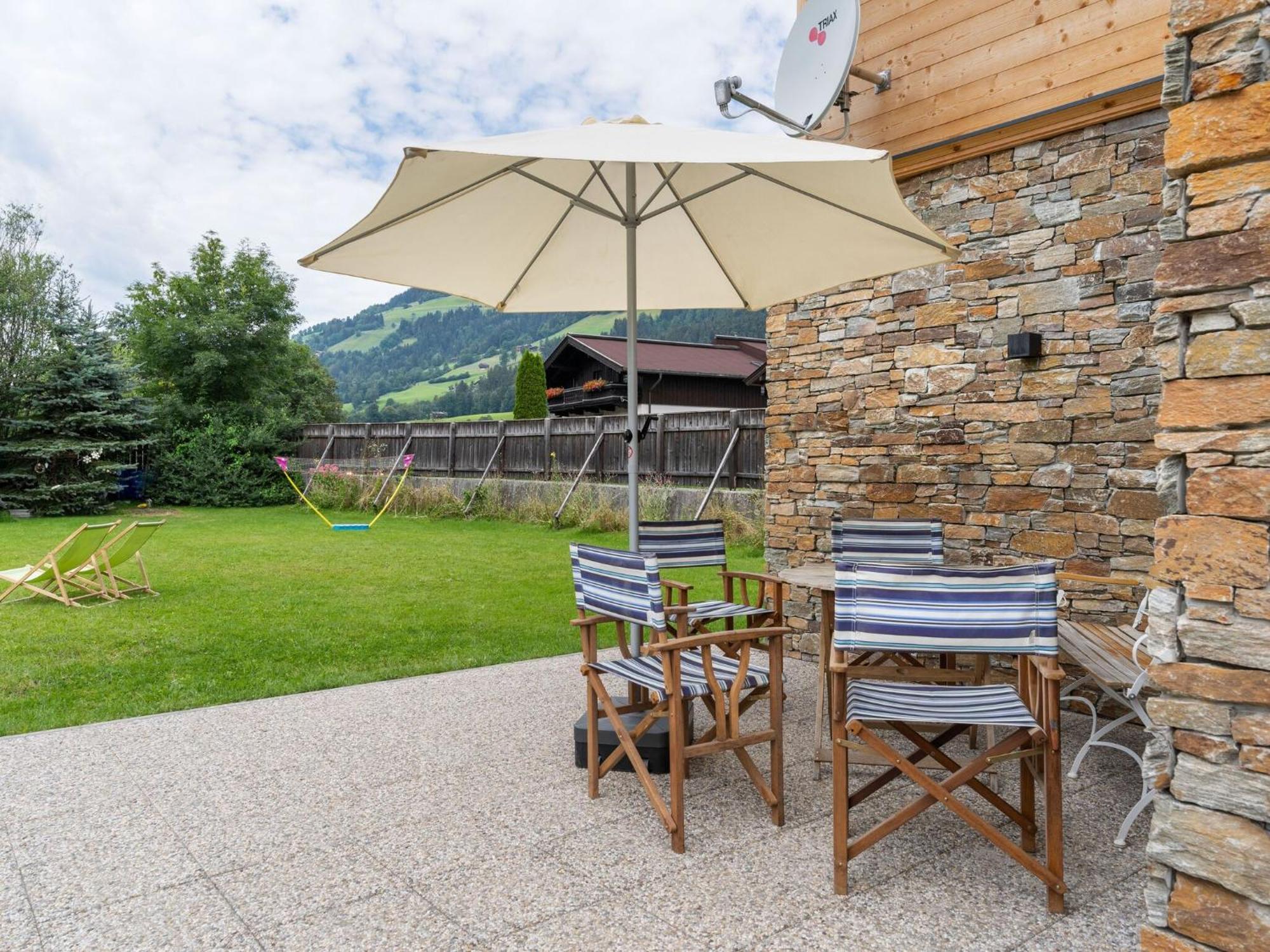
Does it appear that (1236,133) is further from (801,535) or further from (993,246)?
(801,535)

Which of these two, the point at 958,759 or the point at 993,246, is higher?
the point at 993,246

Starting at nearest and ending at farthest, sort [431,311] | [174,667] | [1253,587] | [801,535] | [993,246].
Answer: [1253,587], [993,246], [174,667], [801,535], [431,311]

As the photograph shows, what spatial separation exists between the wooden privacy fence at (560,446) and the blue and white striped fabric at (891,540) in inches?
304

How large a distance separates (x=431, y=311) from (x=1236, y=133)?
362 ft

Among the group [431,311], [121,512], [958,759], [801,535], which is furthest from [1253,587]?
[431,311]

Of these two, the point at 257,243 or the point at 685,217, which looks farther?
the point at 257,243

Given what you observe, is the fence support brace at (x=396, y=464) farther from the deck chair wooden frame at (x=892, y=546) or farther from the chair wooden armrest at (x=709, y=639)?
the chair wooden armrest at (x=709, y=639)

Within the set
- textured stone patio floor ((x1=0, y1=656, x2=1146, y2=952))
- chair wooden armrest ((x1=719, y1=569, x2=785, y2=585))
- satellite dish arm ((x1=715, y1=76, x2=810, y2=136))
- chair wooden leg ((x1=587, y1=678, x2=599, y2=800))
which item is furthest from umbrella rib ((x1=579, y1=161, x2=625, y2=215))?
textured stone patio floor ((x1=0, y1=656, x2=1146, y2=952))

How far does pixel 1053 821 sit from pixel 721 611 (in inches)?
77.6

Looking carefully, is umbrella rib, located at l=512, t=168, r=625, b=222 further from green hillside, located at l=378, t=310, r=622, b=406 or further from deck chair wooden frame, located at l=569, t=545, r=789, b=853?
green hillside, located at l=378, t=310, r=622, b=406

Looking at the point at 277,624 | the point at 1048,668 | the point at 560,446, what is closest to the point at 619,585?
the point at 1048,668

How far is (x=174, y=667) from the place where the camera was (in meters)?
5.15

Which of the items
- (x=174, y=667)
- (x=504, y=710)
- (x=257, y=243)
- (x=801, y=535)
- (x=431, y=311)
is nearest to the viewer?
(x=504, y=710)

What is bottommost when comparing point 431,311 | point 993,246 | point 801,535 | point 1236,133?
point 801,535
